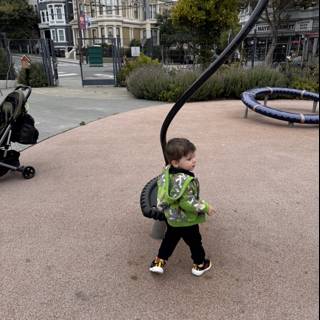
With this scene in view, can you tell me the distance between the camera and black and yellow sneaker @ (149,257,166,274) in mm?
2652

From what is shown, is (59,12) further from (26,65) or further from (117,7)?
(26,65)

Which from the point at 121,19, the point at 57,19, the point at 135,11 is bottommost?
the point at 121,19

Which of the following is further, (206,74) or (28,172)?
(28,172)

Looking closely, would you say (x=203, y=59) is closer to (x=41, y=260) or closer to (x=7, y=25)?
(x=41, y=260)

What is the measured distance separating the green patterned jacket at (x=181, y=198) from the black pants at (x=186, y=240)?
0.11m

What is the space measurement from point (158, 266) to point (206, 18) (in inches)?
511

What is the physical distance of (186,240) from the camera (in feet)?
8.46

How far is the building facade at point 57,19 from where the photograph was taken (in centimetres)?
5356

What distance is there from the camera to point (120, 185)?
439cm

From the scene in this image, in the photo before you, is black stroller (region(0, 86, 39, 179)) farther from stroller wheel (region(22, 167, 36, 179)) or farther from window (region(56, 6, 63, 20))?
window (region(56, 6, 63, 20))

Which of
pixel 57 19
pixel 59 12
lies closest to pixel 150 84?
pixel 57 19

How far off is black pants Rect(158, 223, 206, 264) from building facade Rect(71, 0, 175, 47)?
46280mm

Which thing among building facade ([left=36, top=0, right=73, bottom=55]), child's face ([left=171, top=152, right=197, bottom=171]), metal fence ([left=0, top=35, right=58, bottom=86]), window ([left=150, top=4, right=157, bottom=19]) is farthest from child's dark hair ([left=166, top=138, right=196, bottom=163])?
Answer: window ([left=150, top=4, right=157, bottom=19])

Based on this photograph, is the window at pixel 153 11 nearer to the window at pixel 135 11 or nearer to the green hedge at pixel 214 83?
the window at pixel 135 11
